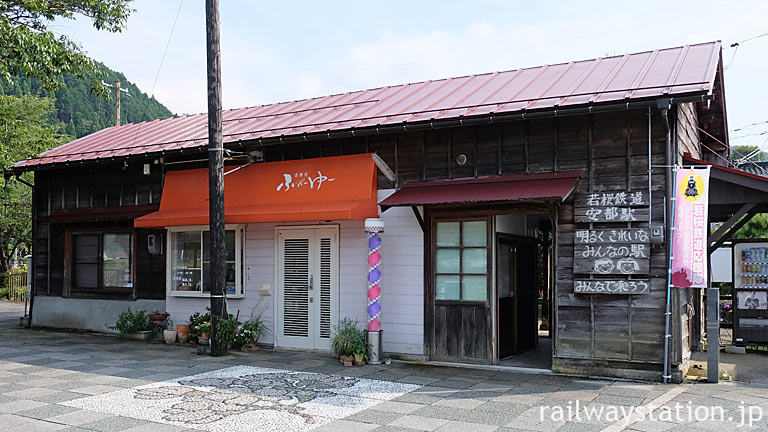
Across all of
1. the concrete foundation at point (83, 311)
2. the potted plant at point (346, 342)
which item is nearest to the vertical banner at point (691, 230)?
the potted plant at point (346, 342)

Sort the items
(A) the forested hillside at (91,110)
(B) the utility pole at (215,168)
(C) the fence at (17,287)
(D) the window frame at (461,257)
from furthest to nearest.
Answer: (A) the forested hillside at (91,110) < (C) the fence at (17,287) < (B) the utility pole at (215,168) < (D) the window frame at (461,257)

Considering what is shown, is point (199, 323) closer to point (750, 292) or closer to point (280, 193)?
point (280, 193)

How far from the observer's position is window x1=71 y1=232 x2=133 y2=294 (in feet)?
41.5

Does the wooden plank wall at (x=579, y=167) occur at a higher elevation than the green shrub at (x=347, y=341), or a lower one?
higher

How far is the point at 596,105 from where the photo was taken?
25.6 feet

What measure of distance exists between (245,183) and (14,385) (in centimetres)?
456

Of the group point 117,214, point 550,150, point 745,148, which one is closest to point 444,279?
point 550,150

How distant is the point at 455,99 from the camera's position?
1002 cm

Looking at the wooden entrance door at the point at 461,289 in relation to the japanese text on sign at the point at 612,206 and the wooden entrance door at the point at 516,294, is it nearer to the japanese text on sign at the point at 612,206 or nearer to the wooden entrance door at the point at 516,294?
the wooden entrance door at the point at 516,294

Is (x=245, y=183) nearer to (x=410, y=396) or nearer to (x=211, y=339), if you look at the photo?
(x=211, y=339)

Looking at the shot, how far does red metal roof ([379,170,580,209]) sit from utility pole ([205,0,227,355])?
106 inches

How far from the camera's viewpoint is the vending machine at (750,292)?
10.7 m

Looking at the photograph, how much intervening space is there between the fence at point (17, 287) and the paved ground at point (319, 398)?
49.6 ft

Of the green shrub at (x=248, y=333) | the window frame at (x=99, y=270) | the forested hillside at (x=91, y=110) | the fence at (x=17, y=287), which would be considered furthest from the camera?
the forested hillside at (x=91, y=110)
